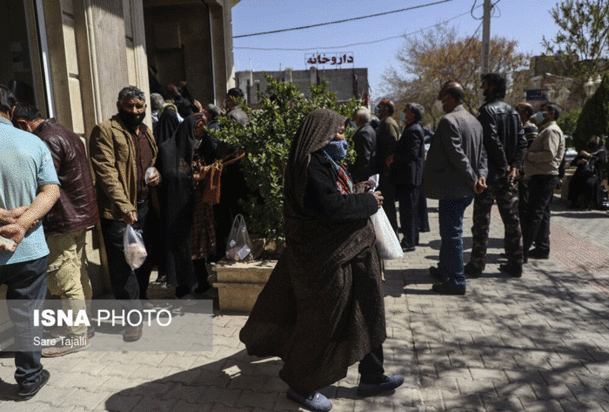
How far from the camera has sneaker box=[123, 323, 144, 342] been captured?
3.90 meters

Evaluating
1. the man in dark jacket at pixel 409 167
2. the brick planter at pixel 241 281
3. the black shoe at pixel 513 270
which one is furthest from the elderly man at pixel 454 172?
the brick planter at pixel 241 281

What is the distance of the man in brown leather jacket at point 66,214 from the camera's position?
354 cm

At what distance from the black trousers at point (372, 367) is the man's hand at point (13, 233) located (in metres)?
2.36

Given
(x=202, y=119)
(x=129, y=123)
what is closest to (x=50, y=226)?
(x=129, y=123)

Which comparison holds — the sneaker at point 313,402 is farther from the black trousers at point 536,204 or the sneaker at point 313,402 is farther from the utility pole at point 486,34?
the utility pole at point 486,34

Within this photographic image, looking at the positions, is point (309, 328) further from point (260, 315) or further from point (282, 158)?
point (282, 158)

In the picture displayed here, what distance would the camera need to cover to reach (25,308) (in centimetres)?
305

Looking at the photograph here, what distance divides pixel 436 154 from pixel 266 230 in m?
2.02

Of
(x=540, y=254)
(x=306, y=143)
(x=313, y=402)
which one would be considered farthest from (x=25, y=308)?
(x=540, y=254)

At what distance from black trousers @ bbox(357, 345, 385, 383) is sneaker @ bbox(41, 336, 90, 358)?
2.36m

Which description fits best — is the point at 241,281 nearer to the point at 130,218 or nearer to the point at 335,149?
the point at 130,218

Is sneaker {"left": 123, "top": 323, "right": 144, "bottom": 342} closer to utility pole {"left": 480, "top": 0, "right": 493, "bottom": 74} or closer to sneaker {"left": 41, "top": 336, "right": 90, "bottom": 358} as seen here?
sneaker {"left": 41, "top": 336, "right": 90, "bottom": 358}

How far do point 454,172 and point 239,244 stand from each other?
2375mm

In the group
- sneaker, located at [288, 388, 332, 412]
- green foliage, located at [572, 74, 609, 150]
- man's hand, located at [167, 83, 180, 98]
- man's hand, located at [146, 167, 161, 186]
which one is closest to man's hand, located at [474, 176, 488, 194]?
sneaker, located at [288, 388, 332, 412]
